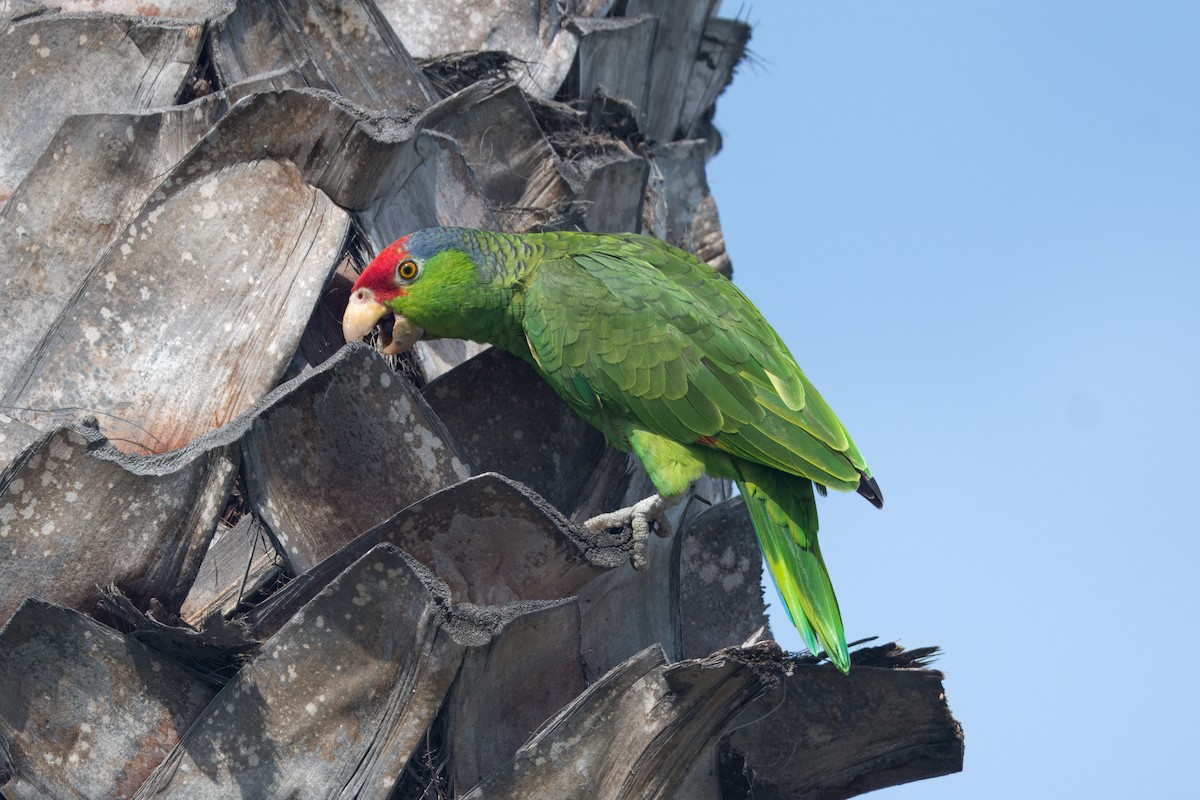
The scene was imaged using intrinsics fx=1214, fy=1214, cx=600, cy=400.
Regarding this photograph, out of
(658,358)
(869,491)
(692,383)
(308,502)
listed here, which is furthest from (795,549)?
(308,502)

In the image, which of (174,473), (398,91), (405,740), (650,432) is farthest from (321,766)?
(398,91)

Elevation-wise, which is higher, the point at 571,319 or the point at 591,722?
the point at 571,319

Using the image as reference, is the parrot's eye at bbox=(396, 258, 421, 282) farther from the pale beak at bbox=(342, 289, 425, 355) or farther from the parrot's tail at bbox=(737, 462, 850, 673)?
the parrot's tail at bbox=(737, 462, 850, 673)

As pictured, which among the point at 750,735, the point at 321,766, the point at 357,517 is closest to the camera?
the point at 321,766

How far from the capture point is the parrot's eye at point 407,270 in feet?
11.8

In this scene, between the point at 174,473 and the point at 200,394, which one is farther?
the point at 200,394

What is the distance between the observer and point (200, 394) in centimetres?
287

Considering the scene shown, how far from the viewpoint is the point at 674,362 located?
13.2ft

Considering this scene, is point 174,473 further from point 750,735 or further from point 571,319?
point 571,319

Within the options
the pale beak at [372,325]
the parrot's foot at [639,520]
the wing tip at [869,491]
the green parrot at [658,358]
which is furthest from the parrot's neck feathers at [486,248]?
the wing tip at [869,491]

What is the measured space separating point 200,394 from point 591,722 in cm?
122

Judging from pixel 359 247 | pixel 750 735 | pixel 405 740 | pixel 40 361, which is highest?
pixel 359 247

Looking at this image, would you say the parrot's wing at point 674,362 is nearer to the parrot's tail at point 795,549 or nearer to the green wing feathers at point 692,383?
the green wing feathers at point 692,383

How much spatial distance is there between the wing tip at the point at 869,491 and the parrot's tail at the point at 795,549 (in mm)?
174
